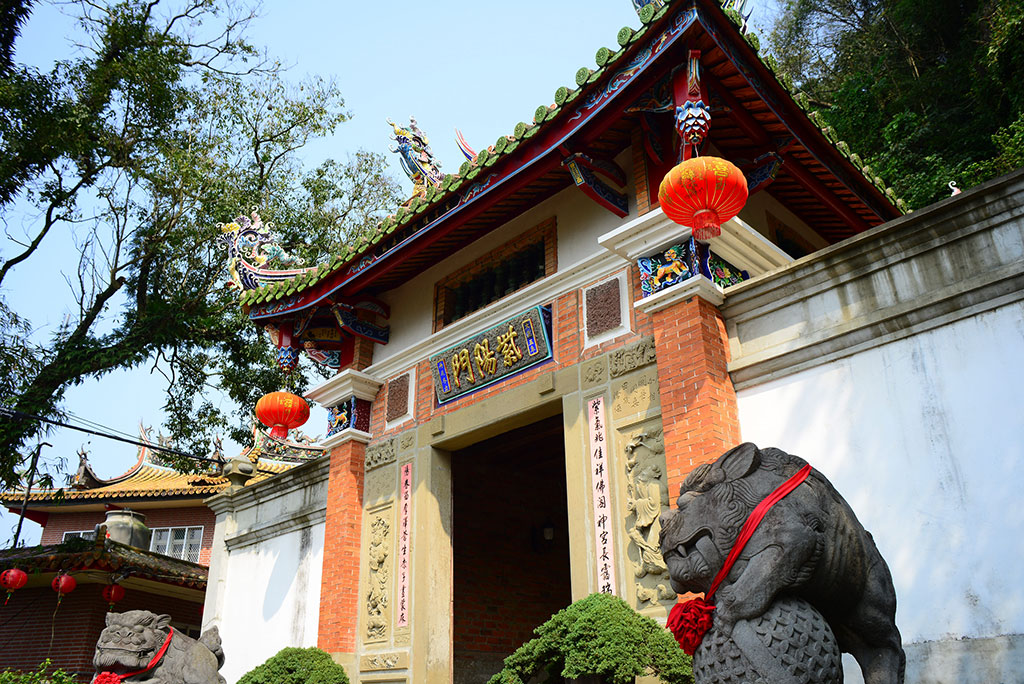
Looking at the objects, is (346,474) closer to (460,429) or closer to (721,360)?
(460,429)

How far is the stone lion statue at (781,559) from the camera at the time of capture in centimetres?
253

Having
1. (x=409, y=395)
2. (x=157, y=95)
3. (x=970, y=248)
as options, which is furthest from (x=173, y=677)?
(x=157, y=95)

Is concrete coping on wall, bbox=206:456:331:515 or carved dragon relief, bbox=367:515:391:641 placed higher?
concrete coping on wall, bbox=206:456:331:515

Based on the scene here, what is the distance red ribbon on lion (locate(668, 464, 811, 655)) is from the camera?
262 centimetres

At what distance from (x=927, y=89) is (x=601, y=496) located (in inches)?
452

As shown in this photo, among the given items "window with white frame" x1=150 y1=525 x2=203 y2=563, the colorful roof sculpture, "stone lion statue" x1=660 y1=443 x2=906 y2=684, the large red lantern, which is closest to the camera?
"stone lion statue" x1=660 y1=443 x2=906 y2=684

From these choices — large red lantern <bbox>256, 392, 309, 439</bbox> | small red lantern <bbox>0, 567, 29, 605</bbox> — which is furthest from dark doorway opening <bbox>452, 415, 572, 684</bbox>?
small red lantern <bbox>0, 567, 29, 605</bbox>

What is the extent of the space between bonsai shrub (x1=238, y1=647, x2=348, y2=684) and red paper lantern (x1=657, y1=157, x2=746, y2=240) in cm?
476

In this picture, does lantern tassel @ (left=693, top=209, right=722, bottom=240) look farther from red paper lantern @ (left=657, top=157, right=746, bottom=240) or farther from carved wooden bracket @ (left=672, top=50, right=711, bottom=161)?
carved wooden bracket @ (left=672, top=50, right=711, bottom=161)

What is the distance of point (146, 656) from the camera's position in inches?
202

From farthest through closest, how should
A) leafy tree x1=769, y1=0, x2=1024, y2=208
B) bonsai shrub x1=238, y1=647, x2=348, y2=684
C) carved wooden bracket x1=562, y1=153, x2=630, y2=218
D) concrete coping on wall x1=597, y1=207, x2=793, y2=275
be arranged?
leafy tree x1=769, y1=0, x2=1024, y2=208, bonsai shrub x1=238, y1=647, x2=348, y2=684, carved wooden bracket x1=562, y1=153, x2=630, y2=218, concrete coping on wall x1=597, y1=207, x2=793, y2=275

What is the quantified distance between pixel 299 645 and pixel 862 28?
16540 mm

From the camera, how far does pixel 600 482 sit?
581 cm

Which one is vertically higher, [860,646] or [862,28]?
[862,28]
